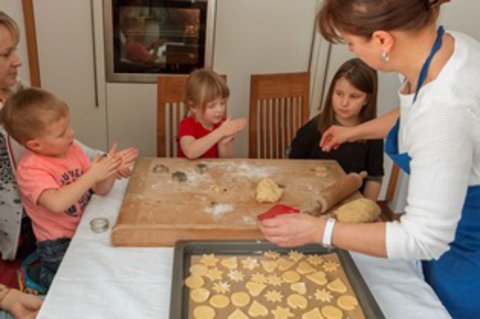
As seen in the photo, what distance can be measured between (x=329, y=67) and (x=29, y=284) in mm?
1948

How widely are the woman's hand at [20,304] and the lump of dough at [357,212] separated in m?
0.77

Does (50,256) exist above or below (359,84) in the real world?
below

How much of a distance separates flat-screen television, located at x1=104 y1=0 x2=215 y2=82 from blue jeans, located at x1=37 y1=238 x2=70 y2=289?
4.61ft

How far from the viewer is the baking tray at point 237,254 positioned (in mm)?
819

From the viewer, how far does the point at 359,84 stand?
1617 millimetres

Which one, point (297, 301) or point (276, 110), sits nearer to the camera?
point (297, 301)

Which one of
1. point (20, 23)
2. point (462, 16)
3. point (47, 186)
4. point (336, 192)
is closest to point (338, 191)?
point (336, 192)

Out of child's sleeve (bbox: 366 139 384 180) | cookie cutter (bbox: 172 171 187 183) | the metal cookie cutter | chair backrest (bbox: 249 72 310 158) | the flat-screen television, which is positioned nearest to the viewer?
the metal cookie cutter

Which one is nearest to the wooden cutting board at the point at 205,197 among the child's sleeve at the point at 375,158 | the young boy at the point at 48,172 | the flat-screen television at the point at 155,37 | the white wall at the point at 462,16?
the young boy at the point at 48,172

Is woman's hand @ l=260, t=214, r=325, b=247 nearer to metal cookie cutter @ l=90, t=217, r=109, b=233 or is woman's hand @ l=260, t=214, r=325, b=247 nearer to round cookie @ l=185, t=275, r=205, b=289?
round cookie @ l=185, t=275, r=205, b=289

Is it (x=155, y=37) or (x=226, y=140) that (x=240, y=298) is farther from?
(x=155, y=37)

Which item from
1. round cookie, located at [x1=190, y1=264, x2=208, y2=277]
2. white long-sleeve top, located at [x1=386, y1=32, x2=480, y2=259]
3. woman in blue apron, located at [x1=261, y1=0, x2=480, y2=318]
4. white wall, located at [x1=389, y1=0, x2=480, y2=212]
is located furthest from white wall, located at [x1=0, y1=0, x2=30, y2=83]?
white wall, located at [x1=389, y1=0, x2=480, y2=212]

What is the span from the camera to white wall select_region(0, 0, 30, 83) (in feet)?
6.76

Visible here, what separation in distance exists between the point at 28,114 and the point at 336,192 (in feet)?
2.78
